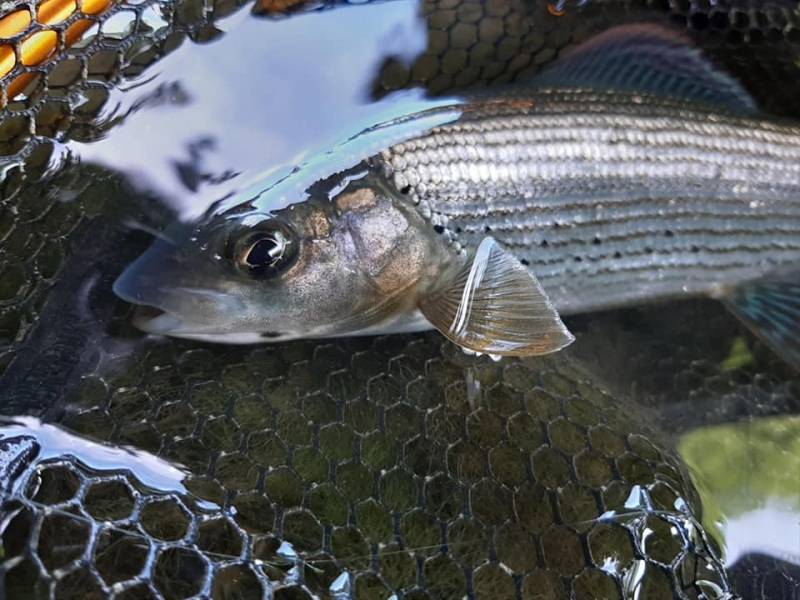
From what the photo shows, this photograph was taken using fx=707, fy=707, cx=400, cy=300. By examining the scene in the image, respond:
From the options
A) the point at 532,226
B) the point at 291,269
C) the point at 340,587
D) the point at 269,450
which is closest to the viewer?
the point at 340,587

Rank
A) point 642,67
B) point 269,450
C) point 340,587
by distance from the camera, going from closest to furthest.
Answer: point 340,587 < point 269,450 < point 642,67

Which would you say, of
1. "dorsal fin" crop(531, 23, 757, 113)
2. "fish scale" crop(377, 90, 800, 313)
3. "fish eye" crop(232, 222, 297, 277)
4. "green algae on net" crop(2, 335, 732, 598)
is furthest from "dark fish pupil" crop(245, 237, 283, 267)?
"dorsal fin" crop(531, 23, 757, 113)

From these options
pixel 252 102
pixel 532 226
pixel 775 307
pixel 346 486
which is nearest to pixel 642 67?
pixel 532 226

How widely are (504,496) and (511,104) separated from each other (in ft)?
3.55

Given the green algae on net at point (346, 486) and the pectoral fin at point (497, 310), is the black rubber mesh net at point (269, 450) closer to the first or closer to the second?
the green algae on net at point (346, 486)

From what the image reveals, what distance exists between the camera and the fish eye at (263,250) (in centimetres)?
173

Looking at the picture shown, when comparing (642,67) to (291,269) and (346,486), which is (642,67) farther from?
(346,486)

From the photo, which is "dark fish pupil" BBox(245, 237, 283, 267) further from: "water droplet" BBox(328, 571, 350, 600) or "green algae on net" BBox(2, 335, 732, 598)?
"water droplet" BBox(328, 571, 350, 600)

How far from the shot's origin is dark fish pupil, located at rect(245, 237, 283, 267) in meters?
1.73

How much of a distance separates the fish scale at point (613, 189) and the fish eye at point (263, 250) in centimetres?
35

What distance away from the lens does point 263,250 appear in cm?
174

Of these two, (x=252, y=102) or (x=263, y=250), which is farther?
(x=252, y=102)

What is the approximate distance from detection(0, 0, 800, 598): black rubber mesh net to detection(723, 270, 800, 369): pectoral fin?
394 millimetres

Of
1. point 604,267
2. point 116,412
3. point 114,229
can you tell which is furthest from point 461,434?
point 114,229
